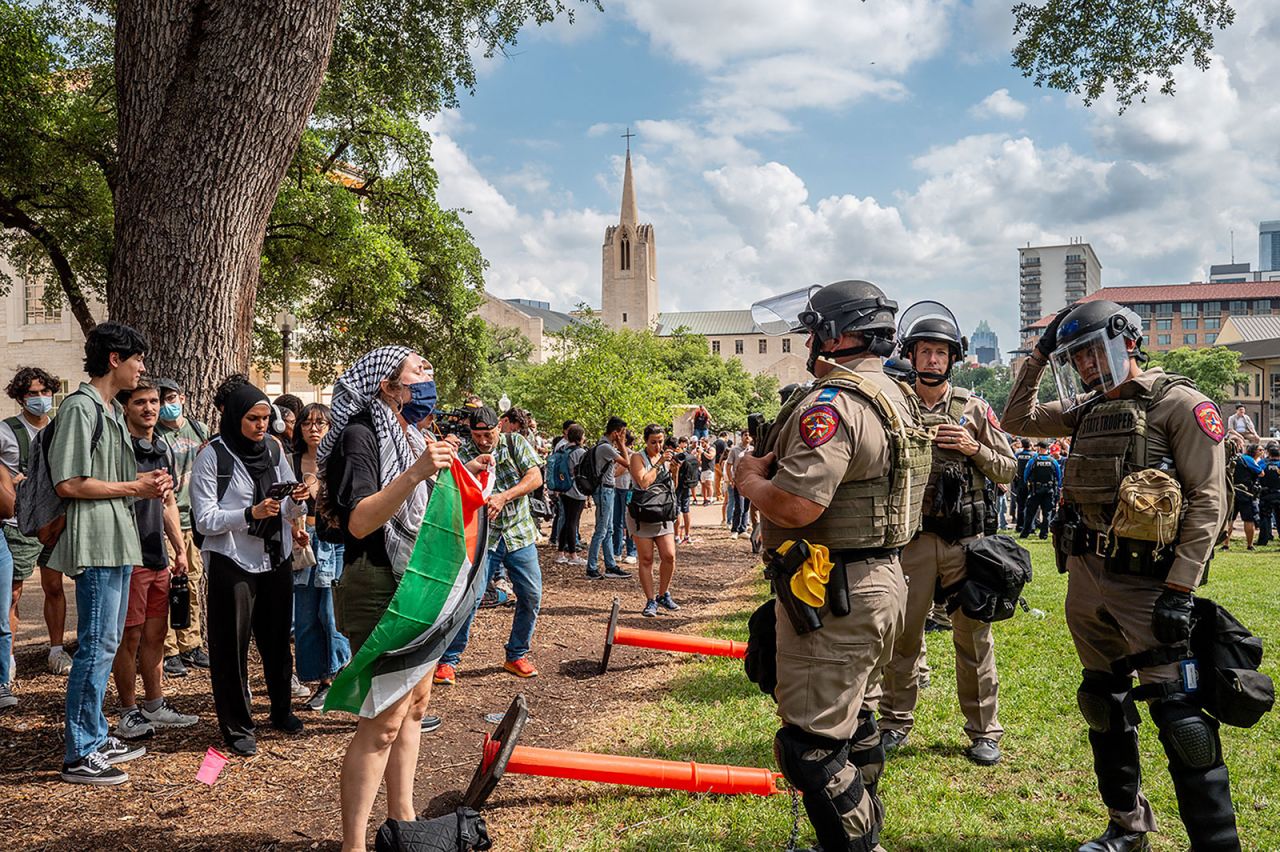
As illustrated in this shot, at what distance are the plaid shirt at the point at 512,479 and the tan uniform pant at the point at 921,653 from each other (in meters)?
2.94

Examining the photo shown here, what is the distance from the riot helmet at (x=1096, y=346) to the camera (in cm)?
367

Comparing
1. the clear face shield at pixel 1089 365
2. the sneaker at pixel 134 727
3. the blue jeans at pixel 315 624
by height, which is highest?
the clear face shield at pixel 1089 365

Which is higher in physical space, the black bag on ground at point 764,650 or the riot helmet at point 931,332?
the riot helmet at point 931,332

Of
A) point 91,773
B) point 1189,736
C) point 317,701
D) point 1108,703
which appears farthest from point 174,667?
point 1189,736

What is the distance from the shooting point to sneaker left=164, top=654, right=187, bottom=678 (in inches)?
246

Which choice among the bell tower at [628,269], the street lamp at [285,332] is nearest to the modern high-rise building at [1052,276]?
the bell tower at [628,269]

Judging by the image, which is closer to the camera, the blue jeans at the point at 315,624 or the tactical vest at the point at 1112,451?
the tactical vest at the point at 1112,451

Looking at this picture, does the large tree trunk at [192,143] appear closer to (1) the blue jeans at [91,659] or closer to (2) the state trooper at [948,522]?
(1) the blue jeans at [91,659]

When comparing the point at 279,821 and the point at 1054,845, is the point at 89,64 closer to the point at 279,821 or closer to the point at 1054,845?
the point at 279,821

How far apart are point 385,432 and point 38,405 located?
4.87 meters

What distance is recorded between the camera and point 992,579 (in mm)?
4340

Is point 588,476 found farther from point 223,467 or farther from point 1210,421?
point 1210,421

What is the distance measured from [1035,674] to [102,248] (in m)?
14.9

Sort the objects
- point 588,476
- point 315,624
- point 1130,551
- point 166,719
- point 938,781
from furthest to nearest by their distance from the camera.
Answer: point 588,476 → point 315,624 → point 166,719 → point 938,781 → point 1130,551
